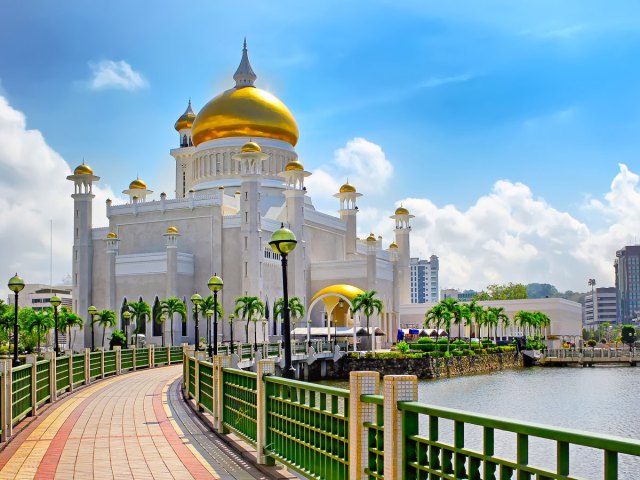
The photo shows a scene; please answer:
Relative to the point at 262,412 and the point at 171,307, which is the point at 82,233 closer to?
the point at 171,307

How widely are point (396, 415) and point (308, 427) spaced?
223 cm

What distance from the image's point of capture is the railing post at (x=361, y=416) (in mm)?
6617

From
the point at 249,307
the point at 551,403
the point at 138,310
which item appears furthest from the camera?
the point at 138,310

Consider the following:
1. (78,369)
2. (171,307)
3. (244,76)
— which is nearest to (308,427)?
(78,369)

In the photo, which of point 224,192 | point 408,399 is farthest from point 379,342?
point 408,399

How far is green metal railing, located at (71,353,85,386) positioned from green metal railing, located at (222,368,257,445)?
9.73m

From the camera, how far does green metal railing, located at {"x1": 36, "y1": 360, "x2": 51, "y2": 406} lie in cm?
1569

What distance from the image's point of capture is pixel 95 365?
2422 centimetres

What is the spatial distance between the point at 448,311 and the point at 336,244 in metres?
11.5

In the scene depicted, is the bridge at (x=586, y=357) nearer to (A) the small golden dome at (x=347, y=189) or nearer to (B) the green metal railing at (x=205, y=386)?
(A) the small golden dome at (x=347, y=189)

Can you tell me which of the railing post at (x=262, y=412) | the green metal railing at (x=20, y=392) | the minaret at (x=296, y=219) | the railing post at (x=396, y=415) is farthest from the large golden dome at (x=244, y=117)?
the railing post at (x=396, y=415)

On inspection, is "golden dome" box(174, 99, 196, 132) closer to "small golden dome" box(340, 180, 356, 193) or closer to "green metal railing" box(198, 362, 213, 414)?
"small golden dome" box(340, 180, 356, 193)

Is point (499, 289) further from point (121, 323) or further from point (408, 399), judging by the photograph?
point (408, 399)

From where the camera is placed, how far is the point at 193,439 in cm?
1180
